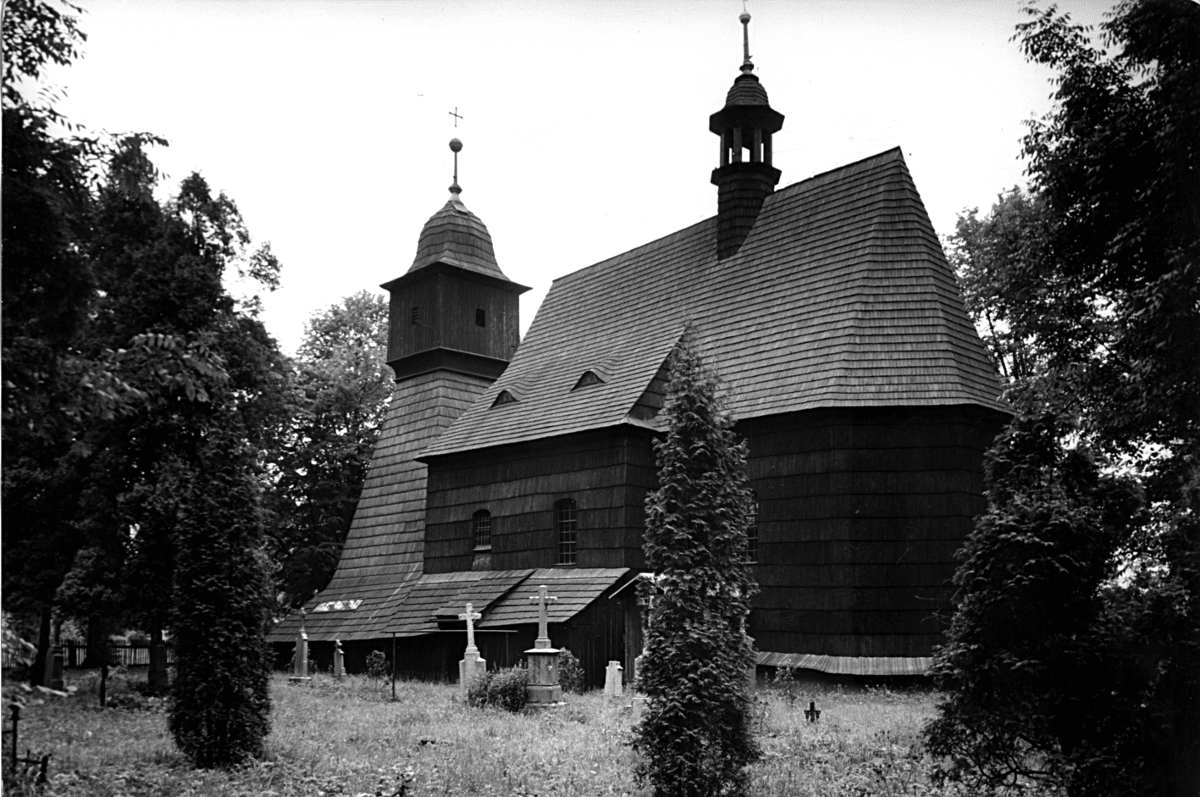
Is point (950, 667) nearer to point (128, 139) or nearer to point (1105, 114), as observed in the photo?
point (1105, 114)

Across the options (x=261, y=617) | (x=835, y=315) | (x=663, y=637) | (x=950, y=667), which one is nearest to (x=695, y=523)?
(x=663, y=637)

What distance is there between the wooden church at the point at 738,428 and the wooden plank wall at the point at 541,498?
0.05 m

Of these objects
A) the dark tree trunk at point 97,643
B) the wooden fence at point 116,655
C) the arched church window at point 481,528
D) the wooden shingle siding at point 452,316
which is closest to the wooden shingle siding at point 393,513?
the wooden shingle siding at point 452,316

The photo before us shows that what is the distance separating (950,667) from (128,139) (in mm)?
7574

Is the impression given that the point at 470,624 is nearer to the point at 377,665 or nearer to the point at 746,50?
the point at 377,665

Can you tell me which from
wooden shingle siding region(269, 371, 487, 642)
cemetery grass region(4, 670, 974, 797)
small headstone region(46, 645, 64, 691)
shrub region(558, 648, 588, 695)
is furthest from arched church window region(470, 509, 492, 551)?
small headstone region(46, 645, 64, 691)

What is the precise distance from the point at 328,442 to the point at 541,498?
8613 millimetres

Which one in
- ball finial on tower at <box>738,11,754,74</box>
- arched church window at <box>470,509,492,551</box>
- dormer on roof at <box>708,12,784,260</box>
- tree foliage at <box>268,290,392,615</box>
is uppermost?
ball finial on tower at <box>738,11,754,74</box>

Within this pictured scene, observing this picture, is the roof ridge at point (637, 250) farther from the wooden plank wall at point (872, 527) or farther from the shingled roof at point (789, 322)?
the wooden plank wall at point (872, 527)

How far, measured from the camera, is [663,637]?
9531mm

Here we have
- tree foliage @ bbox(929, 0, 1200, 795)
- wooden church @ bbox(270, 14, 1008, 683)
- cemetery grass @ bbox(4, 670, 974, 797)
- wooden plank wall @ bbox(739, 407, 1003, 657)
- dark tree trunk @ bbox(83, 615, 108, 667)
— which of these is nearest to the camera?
tree foliage @ bbox(929, 0, 1200, 795)

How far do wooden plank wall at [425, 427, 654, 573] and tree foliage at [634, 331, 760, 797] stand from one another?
33.7ft

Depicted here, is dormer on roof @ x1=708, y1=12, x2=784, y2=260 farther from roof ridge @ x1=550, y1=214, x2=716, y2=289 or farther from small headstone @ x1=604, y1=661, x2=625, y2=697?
small headstone @ x1=604, y1=661, x2=625, y2=697

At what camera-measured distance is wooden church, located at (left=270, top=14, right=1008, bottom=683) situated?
18141 mm
